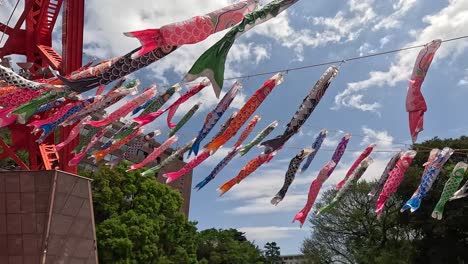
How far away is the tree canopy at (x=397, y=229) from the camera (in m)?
25.2

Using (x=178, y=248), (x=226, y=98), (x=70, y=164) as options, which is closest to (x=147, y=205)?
(x=178, y=248)

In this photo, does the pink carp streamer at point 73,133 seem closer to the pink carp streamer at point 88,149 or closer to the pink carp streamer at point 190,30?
the pink carp streamer at point 88,149

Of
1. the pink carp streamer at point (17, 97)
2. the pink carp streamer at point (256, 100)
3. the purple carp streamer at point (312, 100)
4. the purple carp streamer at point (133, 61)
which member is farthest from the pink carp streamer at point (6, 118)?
the purple carp streamer at point (312, 100)

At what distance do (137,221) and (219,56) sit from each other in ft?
59.1

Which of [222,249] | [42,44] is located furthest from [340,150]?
[222,249]

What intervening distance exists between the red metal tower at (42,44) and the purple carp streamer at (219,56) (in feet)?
25.7

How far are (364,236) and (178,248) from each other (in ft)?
38.5

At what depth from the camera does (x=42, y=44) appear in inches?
580

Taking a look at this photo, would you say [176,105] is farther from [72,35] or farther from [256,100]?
[72,35]

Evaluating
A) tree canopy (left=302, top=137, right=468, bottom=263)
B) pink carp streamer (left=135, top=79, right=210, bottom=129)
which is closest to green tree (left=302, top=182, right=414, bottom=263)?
tree canopy (left=302, top=137, right=468, bottom=263)

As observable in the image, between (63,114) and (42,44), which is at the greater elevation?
(42,44)

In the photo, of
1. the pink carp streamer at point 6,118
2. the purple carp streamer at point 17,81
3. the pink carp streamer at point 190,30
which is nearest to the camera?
the pink carp streamer at point 190,30

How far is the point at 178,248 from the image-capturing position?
25.7m

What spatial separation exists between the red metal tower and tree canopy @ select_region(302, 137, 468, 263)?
50.9 ft
